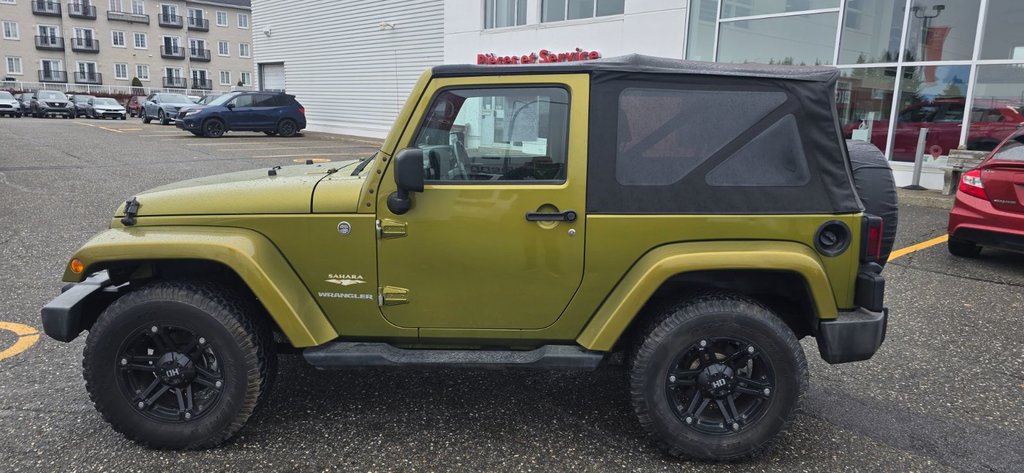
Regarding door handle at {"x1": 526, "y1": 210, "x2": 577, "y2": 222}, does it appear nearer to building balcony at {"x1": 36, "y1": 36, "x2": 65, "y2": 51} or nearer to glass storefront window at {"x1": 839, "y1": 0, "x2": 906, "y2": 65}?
glass storefront window at {"x1": 839, "y1": 0, "x2": 906, "y2": 65}

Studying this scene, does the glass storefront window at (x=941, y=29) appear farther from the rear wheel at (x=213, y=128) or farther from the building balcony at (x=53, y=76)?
the building balcony at (x=53, y=76)

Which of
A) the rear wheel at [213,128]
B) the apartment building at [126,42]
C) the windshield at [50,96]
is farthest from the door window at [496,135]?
the apartment building at [126,42]

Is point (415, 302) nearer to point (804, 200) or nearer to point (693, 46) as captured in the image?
point (804, 200)

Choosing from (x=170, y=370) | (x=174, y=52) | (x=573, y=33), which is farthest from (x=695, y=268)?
(x=174, y=52)

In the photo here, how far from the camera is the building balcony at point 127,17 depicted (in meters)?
62.6

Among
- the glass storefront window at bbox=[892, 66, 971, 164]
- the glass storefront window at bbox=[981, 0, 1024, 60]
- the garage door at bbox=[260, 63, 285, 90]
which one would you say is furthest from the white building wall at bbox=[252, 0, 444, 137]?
the glass storefront window at bbox=[981, 0, 1024, 60]

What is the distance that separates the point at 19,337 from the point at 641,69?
4280 millimetres

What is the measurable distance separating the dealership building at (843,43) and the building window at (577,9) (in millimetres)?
26

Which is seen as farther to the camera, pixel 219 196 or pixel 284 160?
pixel 284 160

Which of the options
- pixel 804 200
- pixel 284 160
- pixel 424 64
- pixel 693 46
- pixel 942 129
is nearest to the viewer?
pixel 804 200

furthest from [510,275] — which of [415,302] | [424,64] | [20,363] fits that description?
[424,64]

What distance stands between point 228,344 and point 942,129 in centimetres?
1293

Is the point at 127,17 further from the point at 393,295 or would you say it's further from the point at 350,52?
the point at 393,295

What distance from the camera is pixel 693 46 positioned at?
14656 mm
